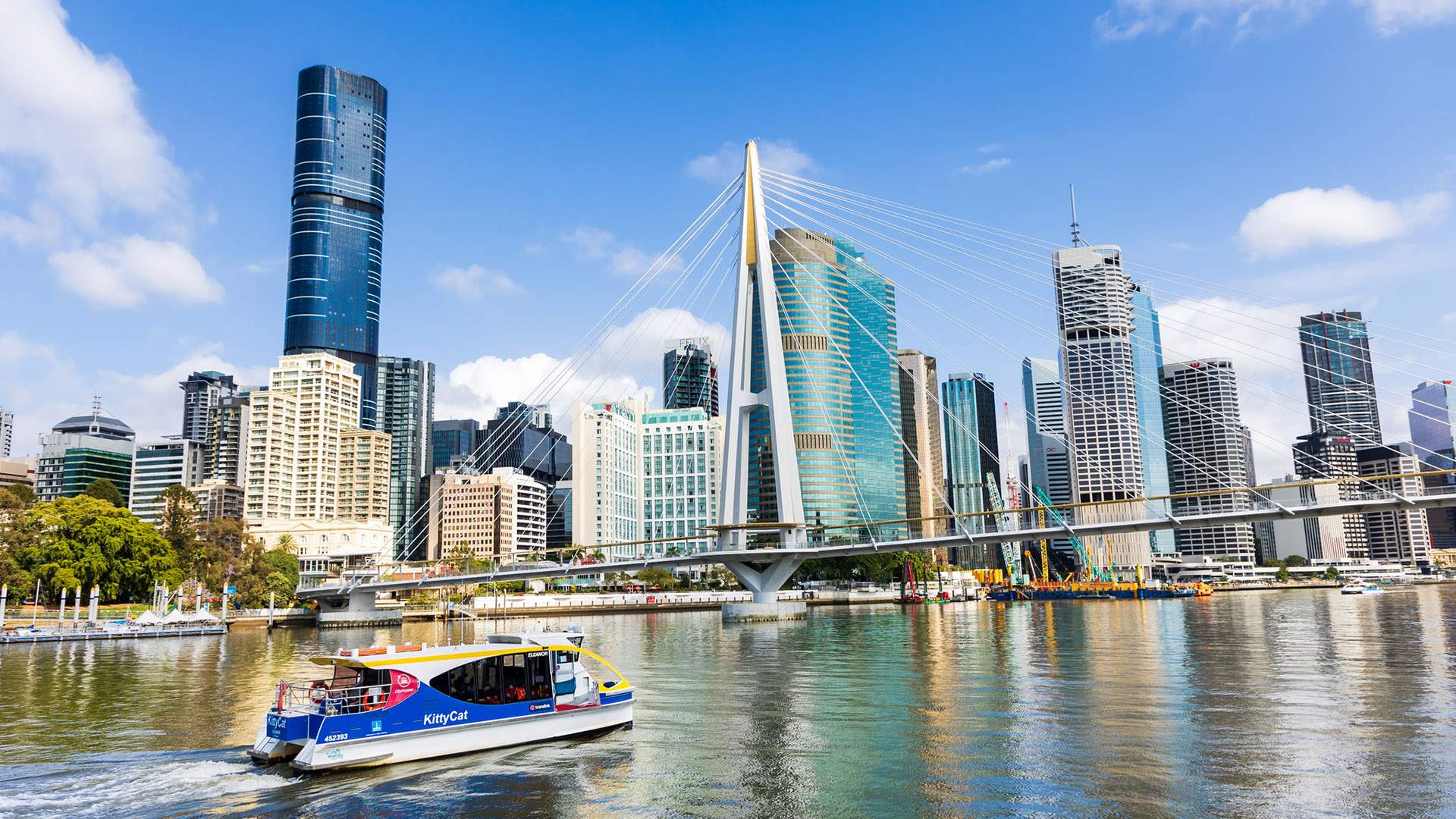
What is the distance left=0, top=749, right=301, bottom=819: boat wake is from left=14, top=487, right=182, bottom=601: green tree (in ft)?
222

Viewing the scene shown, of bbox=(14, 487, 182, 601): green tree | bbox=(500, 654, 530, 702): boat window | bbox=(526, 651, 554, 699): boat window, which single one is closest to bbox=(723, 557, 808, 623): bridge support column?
bbox=(14, 487, 182, 601): green tree

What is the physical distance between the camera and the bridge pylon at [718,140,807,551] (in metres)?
71.3

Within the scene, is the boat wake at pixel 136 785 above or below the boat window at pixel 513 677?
below

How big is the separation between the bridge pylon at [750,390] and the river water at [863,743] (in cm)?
2487

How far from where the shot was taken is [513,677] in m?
24.8

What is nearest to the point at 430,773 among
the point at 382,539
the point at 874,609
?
the point at 874,609

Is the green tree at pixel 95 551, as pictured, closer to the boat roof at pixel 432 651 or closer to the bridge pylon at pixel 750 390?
the bridge pylon at pixel 750 390

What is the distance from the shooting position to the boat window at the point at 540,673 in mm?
25031

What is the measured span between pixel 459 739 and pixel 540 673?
2766mm

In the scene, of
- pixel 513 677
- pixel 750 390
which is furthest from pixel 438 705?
pixel 750 390

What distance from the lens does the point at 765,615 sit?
8331 cm

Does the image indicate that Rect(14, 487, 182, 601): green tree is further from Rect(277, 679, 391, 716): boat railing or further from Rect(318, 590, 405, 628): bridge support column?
Rect(277, 679, 391, 716): boat railing

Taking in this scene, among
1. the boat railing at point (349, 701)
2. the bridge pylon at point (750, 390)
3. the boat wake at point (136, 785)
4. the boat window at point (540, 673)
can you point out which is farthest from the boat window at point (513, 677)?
the bridge pylon at point (750, 390)

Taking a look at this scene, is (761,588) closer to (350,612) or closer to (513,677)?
(350,612)
